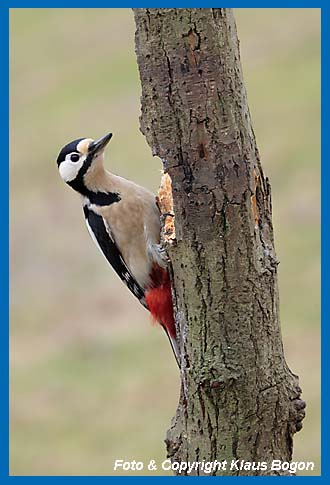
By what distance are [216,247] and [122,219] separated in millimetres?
1137

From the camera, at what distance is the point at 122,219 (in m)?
4.66

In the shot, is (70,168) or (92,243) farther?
(92,243)

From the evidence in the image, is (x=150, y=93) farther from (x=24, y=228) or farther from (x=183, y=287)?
(x=24, y=228)

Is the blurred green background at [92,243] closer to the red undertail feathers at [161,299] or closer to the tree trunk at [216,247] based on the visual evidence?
the red undertail feathers at [161,299]

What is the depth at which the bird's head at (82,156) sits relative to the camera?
4.71m

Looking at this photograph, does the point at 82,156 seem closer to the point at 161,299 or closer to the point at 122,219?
the point at 122,219

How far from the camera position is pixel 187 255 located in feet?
11.9

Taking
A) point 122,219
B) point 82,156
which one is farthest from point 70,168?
point 122,219

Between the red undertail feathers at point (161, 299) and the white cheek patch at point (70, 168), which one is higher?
the white cheek patch at point (70, 168)

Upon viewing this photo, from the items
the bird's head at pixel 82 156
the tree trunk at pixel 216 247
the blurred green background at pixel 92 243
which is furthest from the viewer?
the blurred green background at pixel 92 243

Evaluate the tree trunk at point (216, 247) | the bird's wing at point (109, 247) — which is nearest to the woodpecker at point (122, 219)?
the bird's wing at point (109, 247)

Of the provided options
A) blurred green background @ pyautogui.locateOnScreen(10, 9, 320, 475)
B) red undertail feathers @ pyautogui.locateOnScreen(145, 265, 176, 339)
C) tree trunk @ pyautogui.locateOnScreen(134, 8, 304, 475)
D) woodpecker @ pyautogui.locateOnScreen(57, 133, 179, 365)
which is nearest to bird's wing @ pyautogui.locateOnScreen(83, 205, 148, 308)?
woodpecker @ pyautogui.locateOnScreen(57, 133, 179, 365)

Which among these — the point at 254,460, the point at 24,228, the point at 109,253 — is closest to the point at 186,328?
the point at 254,460

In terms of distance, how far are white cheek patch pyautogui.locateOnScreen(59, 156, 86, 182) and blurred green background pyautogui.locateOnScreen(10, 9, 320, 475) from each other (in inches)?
131
